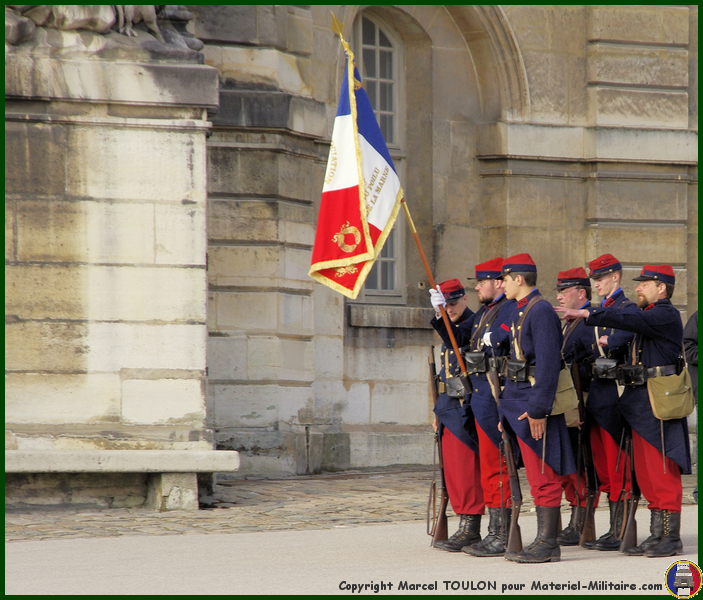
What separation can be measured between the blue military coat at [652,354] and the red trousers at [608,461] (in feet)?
1.02

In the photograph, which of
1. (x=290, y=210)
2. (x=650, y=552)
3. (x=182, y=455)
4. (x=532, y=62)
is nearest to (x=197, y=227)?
(x=182, y=455)

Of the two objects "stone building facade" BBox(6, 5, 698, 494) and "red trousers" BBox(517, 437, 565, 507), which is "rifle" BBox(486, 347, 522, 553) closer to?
"red trousers" BBox(517, 437, 565, 507)

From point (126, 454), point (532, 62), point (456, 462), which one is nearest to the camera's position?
point (456, 462)

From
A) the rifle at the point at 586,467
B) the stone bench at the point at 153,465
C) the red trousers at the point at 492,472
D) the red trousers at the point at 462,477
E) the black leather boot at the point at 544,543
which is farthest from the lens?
the stone bench at the point at 153,465

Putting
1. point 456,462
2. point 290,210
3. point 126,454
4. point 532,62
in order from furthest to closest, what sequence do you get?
point 532,62 < point 290,210 < point 126,454 < point 456,462

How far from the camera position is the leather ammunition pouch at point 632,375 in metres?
7.02

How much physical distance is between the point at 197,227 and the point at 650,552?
166 inches

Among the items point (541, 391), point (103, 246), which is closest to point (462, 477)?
point (541, 391)

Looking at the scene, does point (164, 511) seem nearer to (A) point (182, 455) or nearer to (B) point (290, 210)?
(A) point (182, 455)

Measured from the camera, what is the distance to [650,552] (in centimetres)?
671

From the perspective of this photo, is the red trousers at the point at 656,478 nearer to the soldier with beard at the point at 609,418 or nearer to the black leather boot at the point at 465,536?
the soldier with beard at the point at 609,418

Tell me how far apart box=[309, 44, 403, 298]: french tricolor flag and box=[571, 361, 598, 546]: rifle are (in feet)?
5.27

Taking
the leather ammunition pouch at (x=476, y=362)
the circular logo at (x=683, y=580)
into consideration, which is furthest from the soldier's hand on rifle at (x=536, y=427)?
the circular logo at (x=683, y=580)

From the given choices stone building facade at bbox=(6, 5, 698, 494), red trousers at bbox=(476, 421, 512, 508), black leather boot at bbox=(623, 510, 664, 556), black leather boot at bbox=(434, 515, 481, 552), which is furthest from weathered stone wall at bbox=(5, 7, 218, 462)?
black leather boot at bbox=(623, 510, 664, 556)
